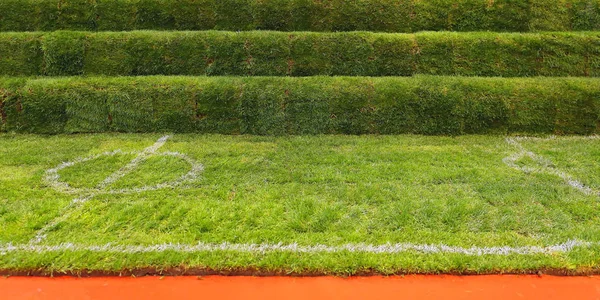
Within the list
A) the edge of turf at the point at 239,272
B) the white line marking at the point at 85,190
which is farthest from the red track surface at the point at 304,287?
the white line marking at the point at 85,190

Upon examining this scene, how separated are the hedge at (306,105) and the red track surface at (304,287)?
342 cm

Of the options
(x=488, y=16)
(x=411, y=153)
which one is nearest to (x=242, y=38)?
(x=411, y=153)

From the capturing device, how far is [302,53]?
6.65 m

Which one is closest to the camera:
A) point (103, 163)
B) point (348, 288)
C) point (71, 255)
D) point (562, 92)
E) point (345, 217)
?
point (348, 288)

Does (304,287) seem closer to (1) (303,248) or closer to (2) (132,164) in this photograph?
(1) (303,248)

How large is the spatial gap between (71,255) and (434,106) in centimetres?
510

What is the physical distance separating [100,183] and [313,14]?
4.99 meters

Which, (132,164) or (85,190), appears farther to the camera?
(132,164)

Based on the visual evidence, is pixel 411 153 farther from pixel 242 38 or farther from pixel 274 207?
pixel 242 38

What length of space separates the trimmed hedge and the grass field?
279 cm

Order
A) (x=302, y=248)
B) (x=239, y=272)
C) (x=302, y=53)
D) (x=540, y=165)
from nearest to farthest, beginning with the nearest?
(x=239, y=272) < (x=302, y=248) < (x=540, y=165) < (x=302, y=53)

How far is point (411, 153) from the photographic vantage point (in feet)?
16.9

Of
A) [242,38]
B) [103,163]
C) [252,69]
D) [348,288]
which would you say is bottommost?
[348,288]

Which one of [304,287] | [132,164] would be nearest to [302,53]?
[132,164]
